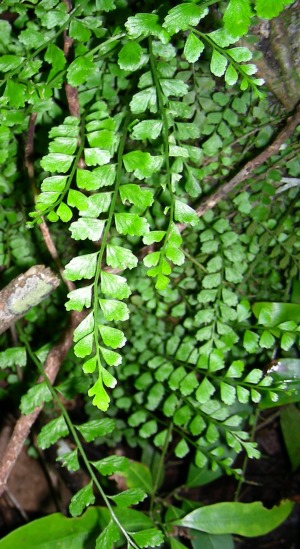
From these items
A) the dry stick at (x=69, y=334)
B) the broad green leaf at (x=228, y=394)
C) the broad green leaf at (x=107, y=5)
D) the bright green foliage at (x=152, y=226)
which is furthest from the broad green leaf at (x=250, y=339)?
the broad green leaf at (x=107, y=5)

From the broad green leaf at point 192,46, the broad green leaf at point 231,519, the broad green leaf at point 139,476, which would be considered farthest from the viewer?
the broad green leaf at point 139,476

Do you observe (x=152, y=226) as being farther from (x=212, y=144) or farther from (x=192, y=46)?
(x=192, y=46)

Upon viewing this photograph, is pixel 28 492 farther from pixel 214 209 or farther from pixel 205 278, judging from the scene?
pixel 214 209

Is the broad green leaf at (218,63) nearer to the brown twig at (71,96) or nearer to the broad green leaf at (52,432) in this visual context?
the brown twig at (71,96)

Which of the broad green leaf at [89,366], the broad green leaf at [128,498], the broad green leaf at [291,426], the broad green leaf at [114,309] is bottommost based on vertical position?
the broad green leaf at [291,426]

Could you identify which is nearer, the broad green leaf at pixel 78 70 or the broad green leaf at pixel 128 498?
the broad green leaf at pixel 78 70

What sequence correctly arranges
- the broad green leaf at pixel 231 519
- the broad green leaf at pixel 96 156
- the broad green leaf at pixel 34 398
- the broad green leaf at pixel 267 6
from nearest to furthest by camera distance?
the broad green leaf at pixel 267 6
the broad green leaf at pixel 96 156
the broad green leaf at pixel 34 398
the broad green leaf at pixel 231 519
